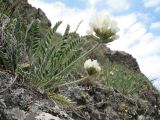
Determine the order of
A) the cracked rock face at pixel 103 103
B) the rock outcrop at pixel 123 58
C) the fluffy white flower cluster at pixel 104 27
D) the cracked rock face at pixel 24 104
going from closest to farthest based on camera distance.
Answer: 1. the cracked rock face at pixel 24 104
2. the fluffy white flower cluster at pixel 104 27
3. the cracked rock face at pixel 103 103
4. the rock outcrop at pixel 123 58

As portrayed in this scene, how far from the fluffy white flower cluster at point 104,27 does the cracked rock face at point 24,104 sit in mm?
846

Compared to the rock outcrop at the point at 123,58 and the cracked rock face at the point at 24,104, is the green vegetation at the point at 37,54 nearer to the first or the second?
the cracked rock face at the point at 24,104

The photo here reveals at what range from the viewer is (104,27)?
3.87m

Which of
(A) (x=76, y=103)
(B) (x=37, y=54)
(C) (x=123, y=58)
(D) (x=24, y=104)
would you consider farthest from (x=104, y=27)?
(C) (x=123, y=58)

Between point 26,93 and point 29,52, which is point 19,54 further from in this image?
point 26,93

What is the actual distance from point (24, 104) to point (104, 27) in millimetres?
1261

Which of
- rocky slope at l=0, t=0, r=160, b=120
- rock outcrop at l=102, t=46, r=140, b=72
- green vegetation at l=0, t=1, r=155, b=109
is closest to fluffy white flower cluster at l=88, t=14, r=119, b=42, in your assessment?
green vegetation at l=0, t=1, r=155, b=109

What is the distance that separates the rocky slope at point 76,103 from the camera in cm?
282

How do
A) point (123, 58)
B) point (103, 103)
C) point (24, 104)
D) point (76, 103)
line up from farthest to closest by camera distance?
point (123, 58)
point (103, 103)
point (76, 103)
point (24, 104)

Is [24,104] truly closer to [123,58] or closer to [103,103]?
[103,103]

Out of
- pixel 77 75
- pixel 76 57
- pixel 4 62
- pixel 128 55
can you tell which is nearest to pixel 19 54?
pixel 4 62

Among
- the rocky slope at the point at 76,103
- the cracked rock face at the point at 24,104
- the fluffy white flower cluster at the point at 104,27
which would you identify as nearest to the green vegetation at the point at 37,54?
the fluffy white flower cluster at the point at 104,27

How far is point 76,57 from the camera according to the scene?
4.03 meters

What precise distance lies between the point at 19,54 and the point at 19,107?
1.04m
